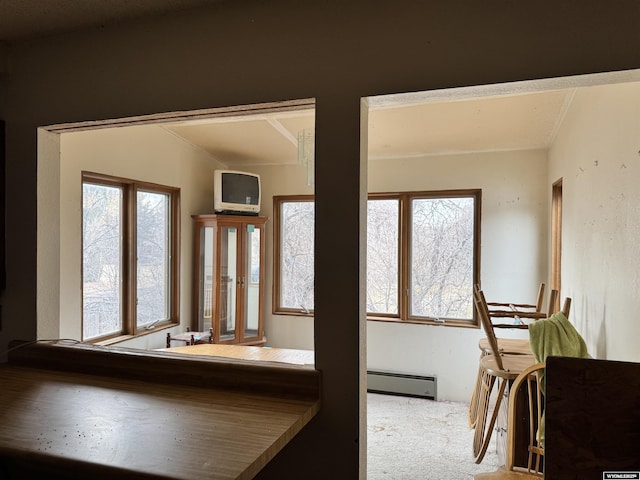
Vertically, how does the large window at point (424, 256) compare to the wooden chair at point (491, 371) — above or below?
above

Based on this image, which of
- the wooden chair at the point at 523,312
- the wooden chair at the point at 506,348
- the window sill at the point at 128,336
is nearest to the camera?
the wooden chair at the point at 506,348

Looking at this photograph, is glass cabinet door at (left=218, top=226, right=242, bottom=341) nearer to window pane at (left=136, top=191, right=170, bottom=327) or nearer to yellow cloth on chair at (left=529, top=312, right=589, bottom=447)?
window pane at (left=136, top=191, right=170, bottom=327)

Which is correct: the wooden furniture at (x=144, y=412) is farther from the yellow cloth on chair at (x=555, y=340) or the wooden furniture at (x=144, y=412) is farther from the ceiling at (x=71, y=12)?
the yellow cloth on chair at (x=555, y=340)

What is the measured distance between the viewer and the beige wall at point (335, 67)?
107 centimetres

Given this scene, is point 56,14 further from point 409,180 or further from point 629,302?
point 409,180

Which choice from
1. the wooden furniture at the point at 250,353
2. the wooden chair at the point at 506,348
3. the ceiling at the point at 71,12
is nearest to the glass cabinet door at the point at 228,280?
the wooden furniture at the point at 250,353

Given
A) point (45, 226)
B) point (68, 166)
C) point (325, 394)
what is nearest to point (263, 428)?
point (325, 394)

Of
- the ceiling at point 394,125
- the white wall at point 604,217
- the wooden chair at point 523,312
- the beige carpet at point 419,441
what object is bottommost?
the beige carpet at point 419,441

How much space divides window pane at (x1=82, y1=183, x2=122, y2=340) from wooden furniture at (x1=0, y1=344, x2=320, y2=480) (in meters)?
1.82

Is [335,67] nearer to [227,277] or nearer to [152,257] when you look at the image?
[152,257]

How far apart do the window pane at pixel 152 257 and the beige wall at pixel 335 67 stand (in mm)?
2373

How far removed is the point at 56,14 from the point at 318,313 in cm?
133

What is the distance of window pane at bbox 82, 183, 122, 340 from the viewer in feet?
10.8

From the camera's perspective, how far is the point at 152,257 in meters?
3.97
